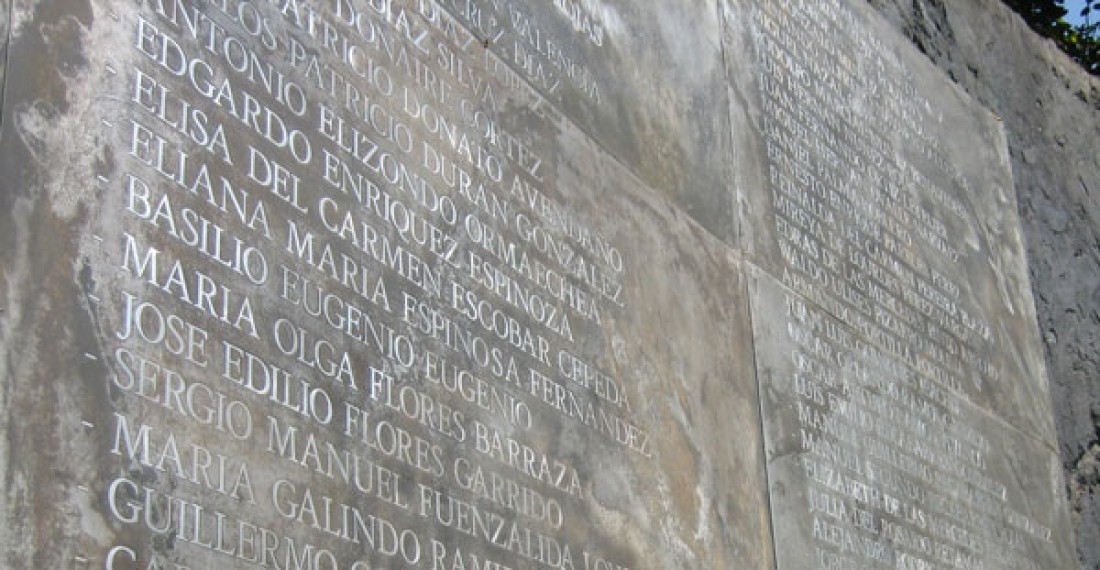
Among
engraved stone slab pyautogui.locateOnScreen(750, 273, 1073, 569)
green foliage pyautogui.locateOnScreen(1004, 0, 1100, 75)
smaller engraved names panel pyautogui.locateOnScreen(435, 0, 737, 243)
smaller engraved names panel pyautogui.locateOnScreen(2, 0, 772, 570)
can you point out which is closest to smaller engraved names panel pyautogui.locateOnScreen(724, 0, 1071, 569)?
engraved stone slab pyautogui.locateOnScreen(750, 273, 1073, 569)

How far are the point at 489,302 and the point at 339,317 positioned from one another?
56 cm

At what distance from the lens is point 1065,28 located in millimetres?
10250

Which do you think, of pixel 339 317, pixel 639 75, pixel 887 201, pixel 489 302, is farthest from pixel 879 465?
pixel 339 317

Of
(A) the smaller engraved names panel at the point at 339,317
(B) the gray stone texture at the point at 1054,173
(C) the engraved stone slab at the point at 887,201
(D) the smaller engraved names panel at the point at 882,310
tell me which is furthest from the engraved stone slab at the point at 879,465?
(B) the gray stone texture at the point at 1054,173

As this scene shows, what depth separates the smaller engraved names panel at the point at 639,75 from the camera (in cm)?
455

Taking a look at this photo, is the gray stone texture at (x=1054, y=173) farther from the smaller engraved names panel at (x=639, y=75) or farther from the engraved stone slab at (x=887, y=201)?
the smaller engraved names panel at (x=639, y=75)

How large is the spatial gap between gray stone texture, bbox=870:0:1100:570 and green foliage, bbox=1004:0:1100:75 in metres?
1.68

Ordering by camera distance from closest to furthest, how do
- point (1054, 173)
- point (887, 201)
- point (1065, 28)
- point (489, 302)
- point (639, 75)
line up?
point (489, 302)
point (639, 75)
point (887, 201)
point (1054, 173)
point (1065, 28)

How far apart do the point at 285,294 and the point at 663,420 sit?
55.8 inches

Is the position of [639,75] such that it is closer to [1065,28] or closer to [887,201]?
[887,201]

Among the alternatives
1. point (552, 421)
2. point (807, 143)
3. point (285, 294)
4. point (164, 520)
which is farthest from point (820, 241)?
point (164, 520)

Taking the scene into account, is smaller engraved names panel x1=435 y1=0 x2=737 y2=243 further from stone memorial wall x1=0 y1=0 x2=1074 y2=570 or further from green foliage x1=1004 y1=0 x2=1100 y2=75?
green foliage x1=1004 y1=0 x2=1100 y2=75

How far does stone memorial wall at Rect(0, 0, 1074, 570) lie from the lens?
9.79 ft

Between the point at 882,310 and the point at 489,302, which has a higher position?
the point at 882,310
